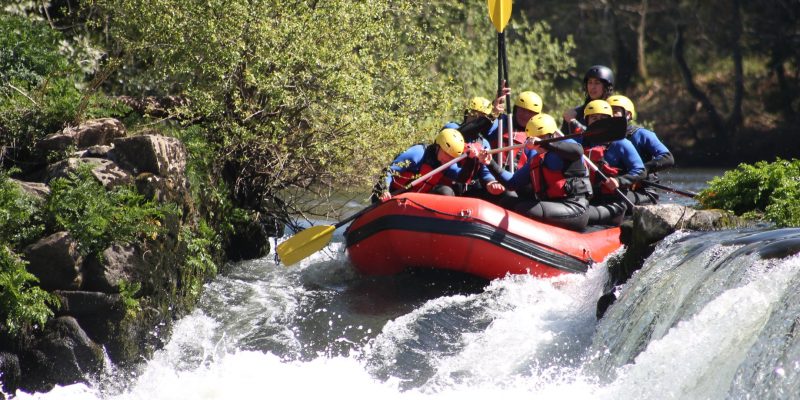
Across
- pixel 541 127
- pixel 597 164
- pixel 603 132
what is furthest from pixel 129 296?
pixel 597 164

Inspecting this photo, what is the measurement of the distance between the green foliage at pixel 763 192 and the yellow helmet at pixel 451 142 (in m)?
2.19

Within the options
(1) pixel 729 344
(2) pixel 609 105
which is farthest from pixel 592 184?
(1) pixel 729 344

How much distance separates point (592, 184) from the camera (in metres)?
10.2

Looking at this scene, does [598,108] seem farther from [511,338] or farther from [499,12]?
[511,338]

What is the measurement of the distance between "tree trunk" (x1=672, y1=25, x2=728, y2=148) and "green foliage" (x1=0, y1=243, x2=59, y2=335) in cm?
2047

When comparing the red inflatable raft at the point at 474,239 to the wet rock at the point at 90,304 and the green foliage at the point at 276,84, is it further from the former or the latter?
the wet rock at the point at 90,304

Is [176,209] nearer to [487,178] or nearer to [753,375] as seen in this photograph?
[487,178]

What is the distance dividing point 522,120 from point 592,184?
3.84 ft

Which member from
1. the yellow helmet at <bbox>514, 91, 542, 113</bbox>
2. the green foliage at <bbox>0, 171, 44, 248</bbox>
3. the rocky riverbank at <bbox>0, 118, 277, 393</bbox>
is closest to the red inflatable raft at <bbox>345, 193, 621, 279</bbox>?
the rocky riverbank at <bbox>0, 118, 277, 393</bbox>

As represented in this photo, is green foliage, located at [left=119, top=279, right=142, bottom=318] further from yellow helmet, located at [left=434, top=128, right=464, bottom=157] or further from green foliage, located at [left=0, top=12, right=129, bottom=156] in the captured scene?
yellow helmet, located at [left=434, top=128, right=464, bottom=157]

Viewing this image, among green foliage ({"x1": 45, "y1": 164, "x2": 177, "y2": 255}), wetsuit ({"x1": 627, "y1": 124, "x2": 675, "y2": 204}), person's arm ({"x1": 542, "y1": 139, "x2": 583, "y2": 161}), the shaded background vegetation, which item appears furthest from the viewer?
wetsuit ({"x1": 627, "y1": 124, "x2": 675, "y2": 204})

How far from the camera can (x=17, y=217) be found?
22.4 feet

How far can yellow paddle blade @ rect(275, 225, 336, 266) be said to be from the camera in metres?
9.53

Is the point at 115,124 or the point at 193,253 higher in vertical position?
the point at 115,124
